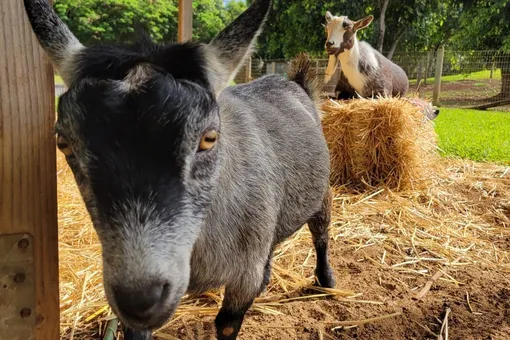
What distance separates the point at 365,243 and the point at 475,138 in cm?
625

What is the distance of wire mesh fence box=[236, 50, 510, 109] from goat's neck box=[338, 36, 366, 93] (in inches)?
440

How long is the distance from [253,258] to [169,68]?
103 centimetres

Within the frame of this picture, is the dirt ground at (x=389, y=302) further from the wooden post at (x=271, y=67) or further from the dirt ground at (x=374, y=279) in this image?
the wooden post at (x=271, y=67)

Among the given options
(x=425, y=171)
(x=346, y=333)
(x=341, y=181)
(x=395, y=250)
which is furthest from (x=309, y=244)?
(x=425, y=171)

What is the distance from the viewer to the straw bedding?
9.50 ft

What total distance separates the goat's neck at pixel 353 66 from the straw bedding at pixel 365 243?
5.29 ft

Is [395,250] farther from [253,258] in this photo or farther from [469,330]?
[253,258]

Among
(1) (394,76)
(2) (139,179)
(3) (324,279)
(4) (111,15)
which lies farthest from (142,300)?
(4) (111,15)

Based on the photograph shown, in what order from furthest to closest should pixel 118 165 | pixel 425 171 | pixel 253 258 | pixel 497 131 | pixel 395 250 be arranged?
pixel 497 131, pixel 425 171, pixel 395 250, pixel 253 258, pixel 118 165

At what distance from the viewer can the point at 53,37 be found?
5.32 feet

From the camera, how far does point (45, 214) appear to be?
174 cm

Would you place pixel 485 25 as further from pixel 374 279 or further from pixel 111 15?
pixel 111 15

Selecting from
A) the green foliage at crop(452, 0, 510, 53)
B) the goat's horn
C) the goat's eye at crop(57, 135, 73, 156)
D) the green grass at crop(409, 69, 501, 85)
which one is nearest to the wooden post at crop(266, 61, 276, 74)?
the green grass at crop(409, 69, 501, 85)

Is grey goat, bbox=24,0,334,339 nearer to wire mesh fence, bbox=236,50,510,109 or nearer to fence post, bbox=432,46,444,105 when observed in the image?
wire mesh fence, bbox=236,50,510,109
